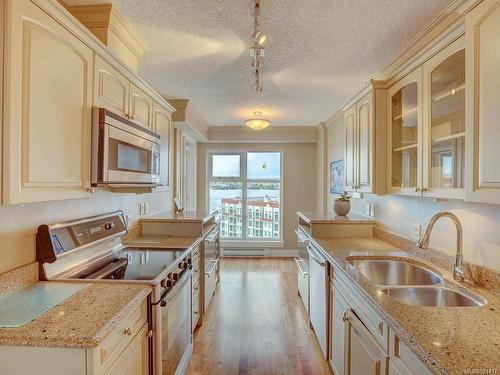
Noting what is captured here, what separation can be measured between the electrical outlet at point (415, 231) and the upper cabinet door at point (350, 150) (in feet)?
2.05

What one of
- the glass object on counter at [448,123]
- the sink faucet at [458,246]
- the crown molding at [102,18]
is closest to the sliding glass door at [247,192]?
the crown molding at [102,18]

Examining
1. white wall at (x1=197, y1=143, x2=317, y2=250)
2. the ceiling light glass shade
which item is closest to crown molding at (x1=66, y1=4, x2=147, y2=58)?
the ceiling light glass shade

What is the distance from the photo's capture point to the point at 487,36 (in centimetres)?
115

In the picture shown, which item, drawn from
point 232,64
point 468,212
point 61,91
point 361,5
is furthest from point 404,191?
point 61,91

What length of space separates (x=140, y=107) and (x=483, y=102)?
6.49 feet

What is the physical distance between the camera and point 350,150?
283cm

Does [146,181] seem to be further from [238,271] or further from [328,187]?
[328,187]

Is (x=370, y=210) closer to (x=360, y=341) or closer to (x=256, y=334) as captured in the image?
(x=256, y=334)

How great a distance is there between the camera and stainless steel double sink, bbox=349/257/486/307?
143 cm

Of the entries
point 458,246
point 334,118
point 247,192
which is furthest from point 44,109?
point 247,192

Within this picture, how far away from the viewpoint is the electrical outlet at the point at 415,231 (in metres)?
2.12

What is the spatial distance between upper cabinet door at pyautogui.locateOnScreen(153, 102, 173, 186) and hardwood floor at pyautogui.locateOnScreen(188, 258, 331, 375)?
58.1 inches

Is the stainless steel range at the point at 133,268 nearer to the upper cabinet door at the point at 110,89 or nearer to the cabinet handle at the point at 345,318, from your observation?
the upper cabinet door at the point at 110,89

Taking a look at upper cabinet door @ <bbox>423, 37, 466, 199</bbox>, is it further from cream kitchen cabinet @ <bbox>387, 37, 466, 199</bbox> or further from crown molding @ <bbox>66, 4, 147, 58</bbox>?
crown molding @ <bbox>66, 4, 147, 58</bbox>
